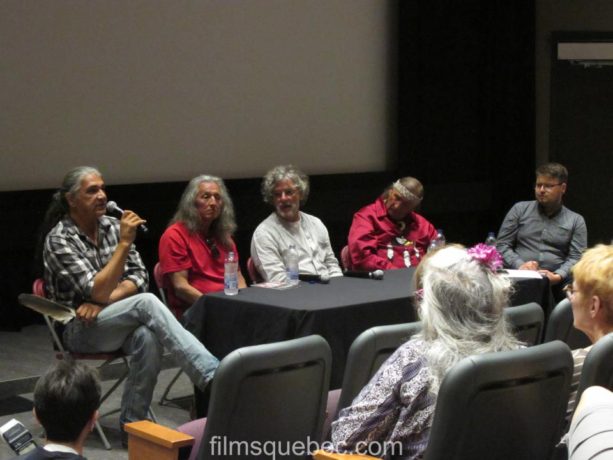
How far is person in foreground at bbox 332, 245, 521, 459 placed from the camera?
7.81 feet

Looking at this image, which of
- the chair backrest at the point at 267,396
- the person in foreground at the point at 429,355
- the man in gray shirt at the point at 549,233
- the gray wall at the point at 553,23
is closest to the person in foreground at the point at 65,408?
the chair backrest at the point at 267,396

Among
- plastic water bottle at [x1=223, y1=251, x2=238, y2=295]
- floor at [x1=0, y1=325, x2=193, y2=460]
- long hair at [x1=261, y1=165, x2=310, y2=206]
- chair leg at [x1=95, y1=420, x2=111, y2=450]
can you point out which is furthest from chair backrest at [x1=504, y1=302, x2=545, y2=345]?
long hair at [x1=261, y1=165, x2=310, y2=206]

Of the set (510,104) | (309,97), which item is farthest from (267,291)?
(510,104)

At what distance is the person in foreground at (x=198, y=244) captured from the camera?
4.70 m

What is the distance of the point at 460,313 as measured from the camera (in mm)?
2414

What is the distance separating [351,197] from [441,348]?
17.1 ft

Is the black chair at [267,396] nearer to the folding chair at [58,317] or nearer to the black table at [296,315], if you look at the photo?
the black table at [296,315]

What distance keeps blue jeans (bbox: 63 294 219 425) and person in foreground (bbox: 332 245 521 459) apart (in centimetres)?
176

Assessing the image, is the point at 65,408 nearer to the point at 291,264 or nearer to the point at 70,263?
the point at 70,263

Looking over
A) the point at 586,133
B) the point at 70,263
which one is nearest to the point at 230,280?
the point at 70,263

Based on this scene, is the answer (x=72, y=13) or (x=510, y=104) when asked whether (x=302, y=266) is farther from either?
(x=510, y=104)

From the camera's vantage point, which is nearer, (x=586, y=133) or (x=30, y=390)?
(x=30, y=390)

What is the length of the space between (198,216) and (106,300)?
77cm

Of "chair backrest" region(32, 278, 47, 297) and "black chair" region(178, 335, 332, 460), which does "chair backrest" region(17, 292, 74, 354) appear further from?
"black chair" region(178, 335, 332, 460)
